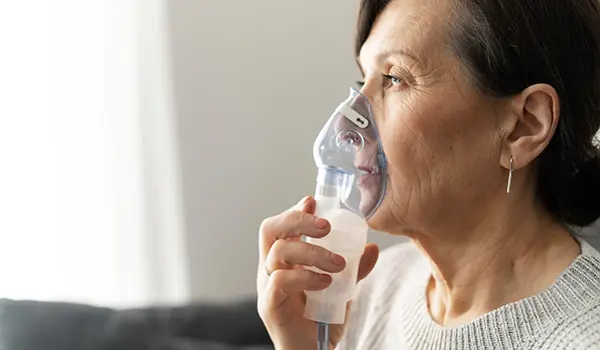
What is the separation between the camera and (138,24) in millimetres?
1794

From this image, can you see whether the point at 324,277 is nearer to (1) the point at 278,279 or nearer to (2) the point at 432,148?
(1) the point at 278,279

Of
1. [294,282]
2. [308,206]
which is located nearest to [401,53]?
[308,206]

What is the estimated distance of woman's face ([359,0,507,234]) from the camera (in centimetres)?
→ 107

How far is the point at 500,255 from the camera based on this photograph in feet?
3.72

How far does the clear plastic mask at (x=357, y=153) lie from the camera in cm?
112

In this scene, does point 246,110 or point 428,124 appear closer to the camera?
point 428,124

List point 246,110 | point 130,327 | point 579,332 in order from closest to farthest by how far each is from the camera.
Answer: point 579,332 < point 130,327 < point 246,110

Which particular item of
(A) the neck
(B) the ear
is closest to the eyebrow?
(B) the ear

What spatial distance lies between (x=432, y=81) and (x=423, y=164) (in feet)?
0.41

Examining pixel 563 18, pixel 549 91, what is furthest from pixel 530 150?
pixel 563 18

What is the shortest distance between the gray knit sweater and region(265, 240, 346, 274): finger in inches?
10.0

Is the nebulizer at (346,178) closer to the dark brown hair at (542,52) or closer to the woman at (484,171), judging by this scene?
the woman at (484,171)

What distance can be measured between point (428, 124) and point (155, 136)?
957mm

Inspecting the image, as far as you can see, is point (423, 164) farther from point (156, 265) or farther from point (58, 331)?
point (156, 265)
